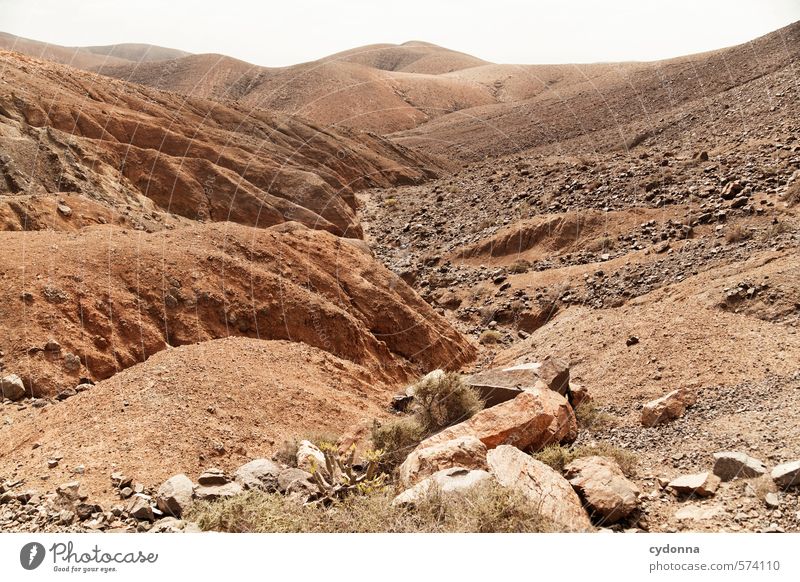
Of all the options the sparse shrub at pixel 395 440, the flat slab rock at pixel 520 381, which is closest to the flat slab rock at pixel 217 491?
the sparse shrub at pixel 395 440

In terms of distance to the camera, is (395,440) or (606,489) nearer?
(606,489)

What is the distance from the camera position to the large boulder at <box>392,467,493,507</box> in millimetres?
7828

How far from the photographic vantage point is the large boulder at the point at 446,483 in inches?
308

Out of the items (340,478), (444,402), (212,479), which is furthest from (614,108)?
(212,479)

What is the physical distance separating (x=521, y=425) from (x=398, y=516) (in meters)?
3.36

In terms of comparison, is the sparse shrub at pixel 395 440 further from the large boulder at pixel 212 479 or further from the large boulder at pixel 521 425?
the large boulder at pixel 212 479

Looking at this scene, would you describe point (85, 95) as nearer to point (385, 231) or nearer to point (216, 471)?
point (385, 231)

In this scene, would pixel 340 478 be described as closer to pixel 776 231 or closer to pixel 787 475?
pixel 787 475

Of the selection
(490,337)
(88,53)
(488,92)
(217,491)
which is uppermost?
(88,53)

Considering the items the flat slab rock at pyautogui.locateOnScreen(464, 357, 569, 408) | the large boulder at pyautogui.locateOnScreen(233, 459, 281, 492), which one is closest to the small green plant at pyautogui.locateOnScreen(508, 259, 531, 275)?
the flat slab rock at pyautogui.locateOnScreen(464, 357, 569, 408)

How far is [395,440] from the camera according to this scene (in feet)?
37.3

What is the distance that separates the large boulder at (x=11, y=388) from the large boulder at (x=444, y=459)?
6.58 metres

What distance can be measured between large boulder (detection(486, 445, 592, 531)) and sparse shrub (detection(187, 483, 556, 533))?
0.87 feet
